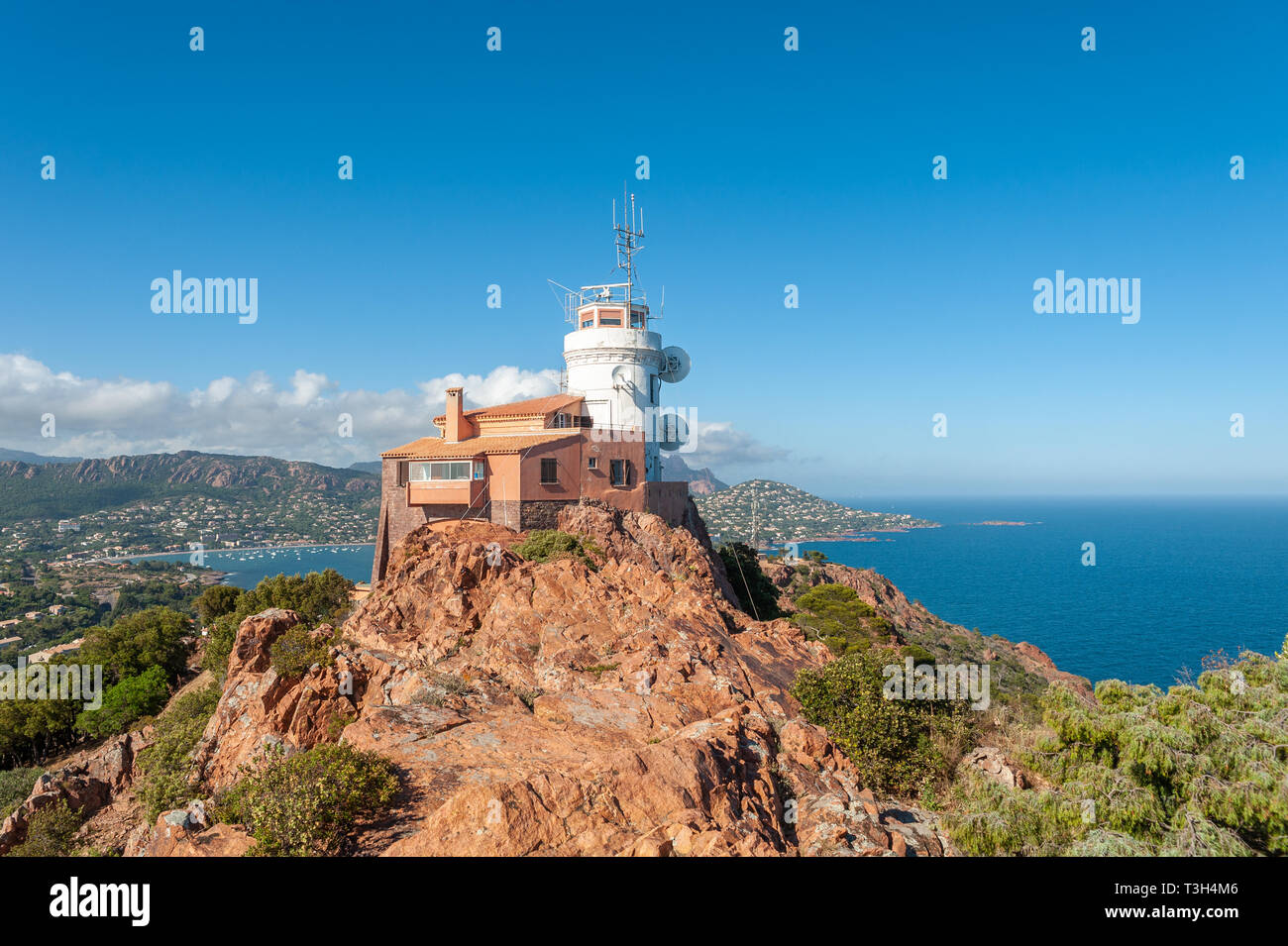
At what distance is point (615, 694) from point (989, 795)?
9766 mm

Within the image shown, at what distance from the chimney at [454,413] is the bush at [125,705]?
70.2 ft

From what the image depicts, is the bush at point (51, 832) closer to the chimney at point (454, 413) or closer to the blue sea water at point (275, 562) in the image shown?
the chimney at point (454, 413)

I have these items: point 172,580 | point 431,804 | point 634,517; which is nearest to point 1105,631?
point 634,517

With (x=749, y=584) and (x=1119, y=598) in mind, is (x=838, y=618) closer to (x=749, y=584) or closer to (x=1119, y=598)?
(x=749, y=584)

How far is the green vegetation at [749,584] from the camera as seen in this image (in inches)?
1870

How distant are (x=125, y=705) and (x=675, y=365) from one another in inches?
1447

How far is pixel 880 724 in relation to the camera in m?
18.8

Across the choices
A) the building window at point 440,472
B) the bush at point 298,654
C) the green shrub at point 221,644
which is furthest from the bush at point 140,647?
the bush at point 298,654

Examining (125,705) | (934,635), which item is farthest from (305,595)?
(934,635)
